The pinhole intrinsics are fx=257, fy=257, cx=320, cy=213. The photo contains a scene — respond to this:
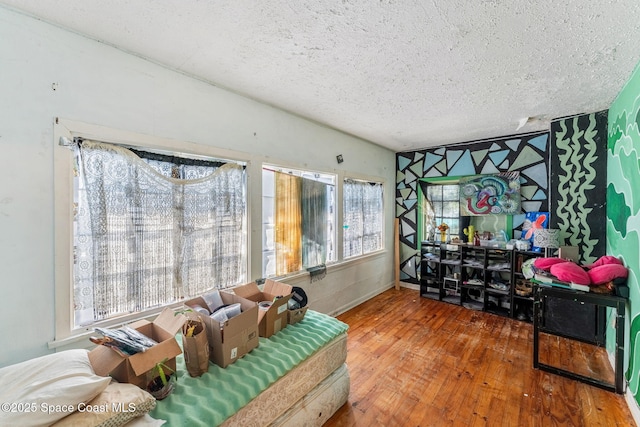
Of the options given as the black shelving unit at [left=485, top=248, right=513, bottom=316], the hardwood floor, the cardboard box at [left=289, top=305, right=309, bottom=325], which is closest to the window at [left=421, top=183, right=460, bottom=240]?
the black shelving unit at [left=485, top=248, right=513, bottom=316]

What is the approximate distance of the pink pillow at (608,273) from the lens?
204 centimetres

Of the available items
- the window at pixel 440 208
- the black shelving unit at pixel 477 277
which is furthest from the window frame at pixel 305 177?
the window at pixel 440 208

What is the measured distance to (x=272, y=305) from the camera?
1841 mm

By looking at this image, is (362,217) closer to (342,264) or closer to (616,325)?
(342,264)

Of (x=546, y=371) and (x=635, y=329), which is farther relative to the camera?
(x=546, y=371)

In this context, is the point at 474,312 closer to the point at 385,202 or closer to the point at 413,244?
the point at 413,244

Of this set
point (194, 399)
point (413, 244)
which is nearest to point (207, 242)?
point (194, 399)

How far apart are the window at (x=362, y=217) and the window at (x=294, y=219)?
0.35m

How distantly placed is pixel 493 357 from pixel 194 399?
106 inches

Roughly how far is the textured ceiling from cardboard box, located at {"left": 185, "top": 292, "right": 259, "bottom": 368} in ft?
5.60

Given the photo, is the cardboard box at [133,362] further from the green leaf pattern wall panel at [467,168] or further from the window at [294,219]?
the green leaf pattern wall panel at [467,168]

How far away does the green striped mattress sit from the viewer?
45.9 inches

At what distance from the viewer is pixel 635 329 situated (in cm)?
184

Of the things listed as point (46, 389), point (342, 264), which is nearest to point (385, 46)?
point (46, 389)
